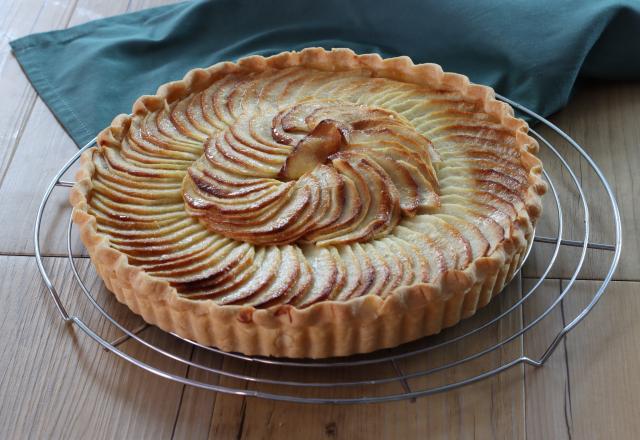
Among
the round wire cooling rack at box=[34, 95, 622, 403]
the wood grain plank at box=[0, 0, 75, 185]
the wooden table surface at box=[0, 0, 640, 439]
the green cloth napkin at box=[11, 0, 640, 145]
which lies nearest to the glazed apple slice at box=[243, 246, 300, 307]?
the round wire cooling rack at box=[34, 95, 622, 403]

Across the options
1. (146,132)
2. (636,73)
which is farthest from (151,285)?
(636,73)

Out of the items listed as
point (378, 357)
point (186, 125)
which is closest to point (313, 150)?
point (186, 125)

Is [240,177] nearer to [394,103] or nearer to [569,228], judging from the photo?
[394,103]

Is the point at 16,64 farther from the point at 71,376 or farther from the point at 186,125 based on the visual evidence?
the point at 71,376

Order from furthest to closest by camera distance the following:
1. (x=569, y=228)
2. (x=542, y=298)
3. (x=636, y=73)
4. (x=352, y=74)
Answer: (x=636, y=73), (x=352, y=74), (x=569, y=228), (x=542, y=298)

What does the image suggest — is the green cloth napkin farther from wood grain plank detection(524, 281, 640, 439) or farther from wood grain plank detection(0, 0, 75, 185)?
wood grain plank detection(524, 281, 640, 439)

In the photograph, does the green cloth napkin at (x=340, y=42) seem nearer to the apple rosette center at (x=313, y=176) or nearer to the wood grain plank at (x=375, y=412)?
the apple rosette center at (x=313, y=176)

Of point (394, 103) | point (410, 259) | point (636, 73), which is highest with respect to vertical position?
point (636, 73)
